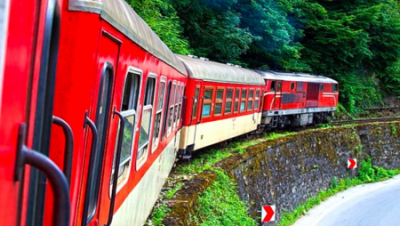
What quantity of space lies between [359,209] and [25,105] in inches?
750

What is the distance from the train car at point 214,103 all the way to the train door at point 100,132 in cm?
808

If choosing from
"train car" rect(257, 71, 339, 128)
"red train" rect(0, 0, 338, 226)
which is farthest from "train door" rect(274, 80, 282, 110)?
"red train" rect(0, 0, 338, 226)

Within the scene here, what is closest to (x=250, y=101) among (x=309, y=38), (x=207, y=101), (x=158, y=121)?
(x=207, y=101)

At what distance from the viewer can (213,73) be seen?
1292cm

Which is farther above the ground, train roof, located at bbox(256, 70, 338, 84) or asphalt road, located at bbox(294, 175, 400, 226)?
train roof, located at bbox(256, 70, 338, 84)

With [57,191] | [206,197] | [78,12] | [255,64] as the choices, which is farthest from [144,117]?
[255,64]

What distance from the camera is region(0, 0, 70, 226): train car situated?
4.09ft

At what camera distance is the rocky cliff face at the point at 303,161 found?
14172 millimetres

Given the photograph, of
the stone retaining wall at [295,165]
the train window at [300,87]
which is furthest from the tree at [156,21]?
the train window at [300,87]

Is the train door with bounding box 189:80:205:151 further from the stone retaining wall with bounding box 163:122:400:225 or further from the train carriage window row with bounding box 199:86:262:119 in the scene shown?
the stone retaining wall with bounding box 163:122:400:225

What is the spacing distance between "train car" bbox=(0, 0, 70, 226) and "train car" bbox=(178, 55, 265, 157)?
31.3ft

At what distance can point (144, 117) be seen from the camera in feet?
15.2

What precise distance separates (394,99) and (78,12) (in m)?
37.8

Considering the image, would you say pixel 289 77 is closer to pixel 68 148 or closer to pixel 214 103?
pixel 214 103
